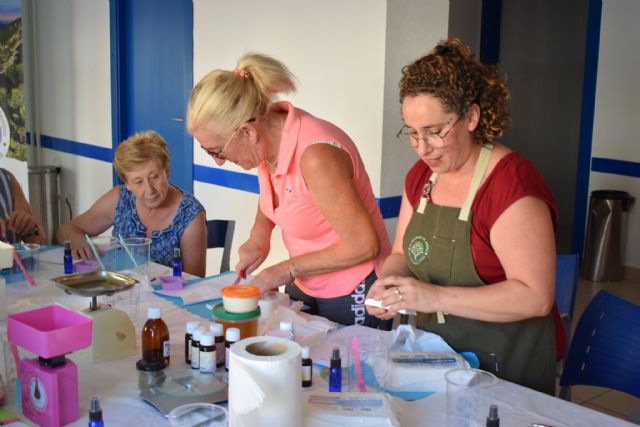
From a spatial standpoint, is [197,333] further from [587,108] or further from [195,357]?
[587,108]

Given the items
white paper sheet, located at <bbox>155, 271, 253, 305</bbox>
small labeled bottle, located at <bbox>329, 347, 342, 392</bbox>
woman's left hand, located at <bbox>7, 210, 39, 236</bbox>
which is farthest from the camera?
woman's left hand, located at <bbox>7, 210, 39, 236</bbox>

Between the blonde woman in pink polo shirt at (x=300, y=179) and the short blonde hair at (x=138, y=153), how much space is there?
76 cm

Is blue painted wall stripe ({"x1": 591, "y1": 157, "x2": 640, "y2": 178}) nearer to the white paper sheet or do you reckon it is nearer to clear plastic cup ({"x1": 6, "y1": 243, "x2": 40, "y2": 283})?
the white paper sheet

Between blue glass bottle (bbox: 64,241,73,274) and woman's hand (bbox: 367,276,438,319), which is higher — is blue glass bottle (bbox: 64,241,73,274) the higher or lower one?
the lower one

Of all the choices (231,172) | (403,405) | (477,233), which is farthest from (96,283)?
(231,172)

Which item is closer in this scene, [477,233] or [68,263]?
[477,233]

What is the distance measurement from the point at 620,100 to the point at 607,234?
3.73ft

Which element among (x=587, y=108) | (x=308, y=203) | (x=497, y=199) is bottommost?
(x=308, y=203)

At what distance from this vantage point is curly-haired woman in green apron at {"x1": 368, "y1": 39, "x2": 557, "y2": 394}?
1930 mm

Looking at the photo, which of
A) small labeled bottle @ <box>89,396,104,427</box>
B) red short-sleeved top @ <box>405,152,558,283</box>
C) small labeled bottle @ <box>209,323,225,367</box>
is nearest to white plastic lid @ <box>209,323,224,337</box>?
small labeled bottle @ <box>209,323,225,367</box>

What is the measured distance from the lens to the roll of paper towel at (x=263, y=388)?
1515 mm

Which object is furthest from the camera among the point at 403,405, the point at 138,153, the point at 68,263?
the point at 138,153

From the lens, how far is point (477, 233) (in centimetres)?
206

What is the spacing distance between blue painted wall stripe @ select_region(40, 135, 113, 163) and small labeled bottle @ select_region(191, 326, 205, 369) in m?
5.44
